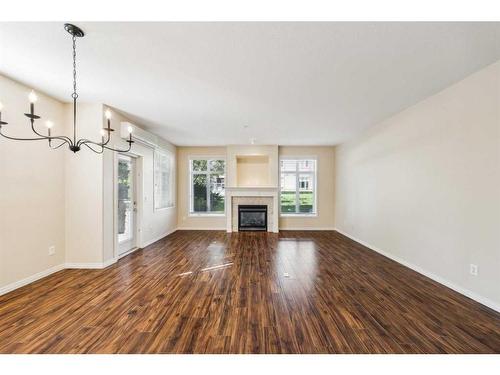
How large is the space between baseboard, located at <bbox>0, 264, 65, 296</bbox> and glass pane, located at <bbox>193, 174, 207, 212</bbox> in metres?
4.10

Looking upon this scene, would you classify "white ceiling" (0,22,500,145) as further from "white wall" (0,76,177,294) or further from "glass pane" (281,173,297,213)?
"glass pane" (281,173,297,213)

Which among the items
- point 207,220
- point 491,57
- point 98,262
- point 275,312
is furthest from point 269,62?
point 207,220

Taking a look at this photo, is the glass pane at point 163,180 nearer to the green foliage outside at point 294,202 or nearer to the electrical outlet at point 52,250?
the electrical outlet at point 52,250

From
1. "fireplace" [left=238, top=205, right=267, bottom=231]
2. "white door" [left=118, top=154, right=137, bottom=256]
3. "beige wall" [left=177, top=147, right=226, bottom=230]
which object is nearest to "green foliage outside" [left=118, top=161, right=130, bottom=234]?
"white door" [left=118, top=154, right=137, bottom=256]

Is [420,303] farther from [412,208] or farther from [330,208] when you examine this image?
[330,208]

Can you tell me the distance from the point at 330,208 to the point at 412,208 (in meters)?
3.58

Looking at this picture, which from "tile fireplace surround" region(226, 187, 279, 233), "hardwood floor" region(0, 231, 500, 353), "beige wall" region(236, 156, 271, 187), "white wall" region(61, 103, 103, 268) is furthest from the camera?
"beige wall" region(236, 156, 271, 187)

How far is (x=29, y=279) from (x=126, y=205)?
1.89 metres

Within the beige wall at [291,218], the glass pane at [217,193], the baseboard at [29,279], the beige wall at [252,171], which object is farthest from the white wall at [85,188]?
the beige wall at [252,171]

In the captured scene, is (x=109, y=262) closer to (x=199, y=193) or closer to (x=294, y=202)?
(x=199, y=193)

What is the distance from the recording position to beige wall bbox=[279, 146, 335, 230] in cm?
721

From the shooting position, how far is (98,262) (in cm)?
361

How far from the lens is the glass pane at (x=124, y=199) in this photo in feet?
14.4

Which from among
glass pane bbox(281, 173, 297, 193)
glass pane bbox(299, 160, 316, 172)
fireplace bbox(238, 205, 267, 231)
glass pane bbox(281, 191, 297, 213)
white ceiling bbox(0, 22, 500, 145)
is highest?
white ceiling bbox(0, 22, 500, 145)
